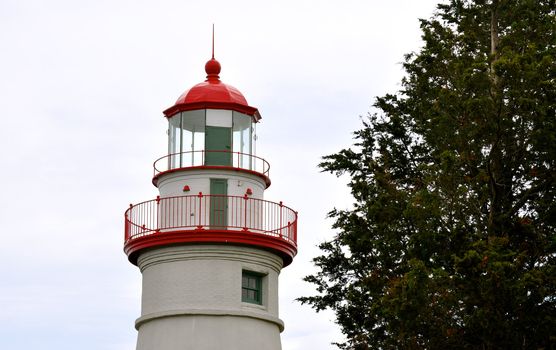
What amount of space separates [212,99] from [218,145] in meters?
1.07

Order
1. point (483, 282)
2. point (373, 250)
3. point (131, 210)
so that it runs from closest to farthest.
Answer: point (483, 282) < point (131, 210) < point (373, 250)

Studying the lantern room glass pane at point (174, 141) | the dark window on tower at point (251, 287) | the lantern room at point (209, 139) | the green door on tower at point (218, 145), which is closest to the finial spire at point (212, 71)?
the lantern room at point (209, 139)

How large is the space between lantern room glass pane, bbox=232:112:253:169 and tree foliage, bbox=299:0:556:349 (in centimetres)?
278

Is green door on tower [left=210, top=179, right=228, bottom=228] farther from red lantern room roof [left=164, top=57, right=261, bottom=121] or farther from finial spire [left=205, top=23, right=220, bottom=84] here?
finial spire [left=205, top=23, right=220, bottom=84]

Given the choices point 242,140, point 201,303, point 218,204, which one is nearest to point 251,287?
point 201,303

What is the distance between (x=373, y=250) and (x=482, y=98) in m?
6.19

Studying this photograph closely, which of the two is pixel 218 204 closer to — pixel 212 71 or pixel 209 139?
pixel 209 139

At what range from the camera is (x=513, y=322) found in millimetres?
24156

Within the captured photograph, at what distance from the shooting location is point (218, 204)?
26812 millimetres

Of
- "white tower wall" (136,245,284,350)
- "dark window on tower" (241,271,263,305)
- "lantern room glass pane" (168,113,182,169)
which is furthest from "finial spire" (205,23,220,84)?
"dark window on tower" (241,271,263,305)

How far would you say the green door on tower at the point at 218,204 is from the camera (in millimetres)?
26719

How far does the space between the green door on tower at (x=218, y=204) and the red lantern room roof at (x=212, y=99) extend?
1851 mm

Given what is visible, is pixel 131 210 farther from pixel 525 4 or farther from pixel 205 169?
pixel 525 4

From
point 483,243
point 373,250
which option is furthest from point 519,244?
point 373,250
